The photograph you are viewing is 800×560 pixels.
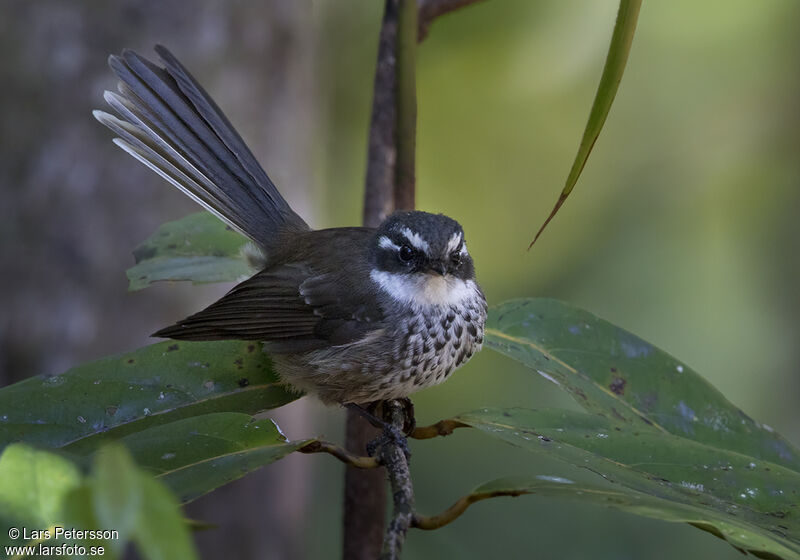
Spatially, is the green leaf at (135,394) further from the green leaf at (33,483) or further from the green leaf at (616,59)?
the green leaf at (616,59)

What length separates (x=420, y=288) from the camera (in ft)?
10.3

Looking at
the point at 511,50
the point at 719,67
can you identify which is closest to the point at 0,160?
the point at 511,50

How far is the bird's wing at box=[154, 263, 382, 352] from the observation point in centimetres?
308

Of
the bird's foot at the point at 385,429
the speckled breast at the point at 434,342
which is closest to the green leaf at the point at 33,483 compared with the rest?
the bird's foot at the point at 385,429

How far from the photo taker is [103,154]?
445cm

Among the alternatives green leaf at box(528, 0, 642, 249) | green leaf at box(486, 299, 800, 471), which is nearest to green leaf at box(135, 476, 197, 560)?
green leaf at box(528, 0, 642, 249)

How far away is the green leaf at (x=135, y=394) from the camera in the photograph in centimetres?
227

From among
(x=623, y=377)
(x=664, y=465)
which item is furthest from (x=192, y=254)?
(x=664, y=465)

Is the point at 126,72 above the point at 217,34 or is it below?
below

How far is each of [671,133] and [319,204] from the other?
2.85m

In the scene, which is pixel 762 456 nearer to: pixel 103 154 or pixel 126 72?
pixel 126 72

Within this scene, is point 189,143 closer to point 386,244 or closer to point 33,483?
point 386,244

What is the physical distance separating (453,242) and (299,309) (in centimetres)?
67

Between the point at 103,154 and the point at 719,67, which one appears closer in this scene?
the point at 103,154
